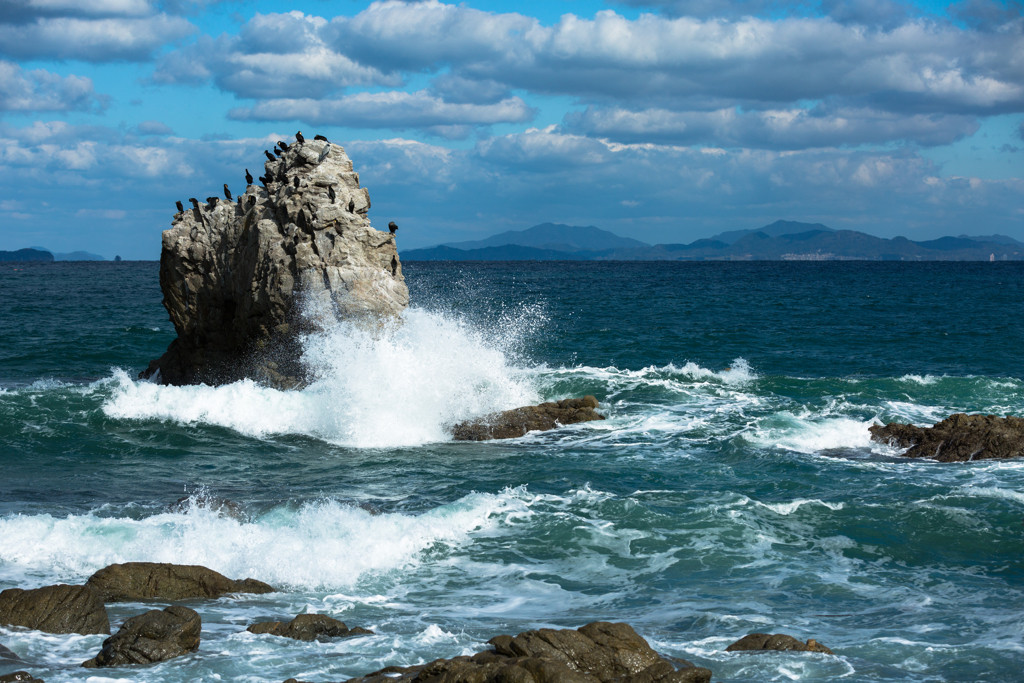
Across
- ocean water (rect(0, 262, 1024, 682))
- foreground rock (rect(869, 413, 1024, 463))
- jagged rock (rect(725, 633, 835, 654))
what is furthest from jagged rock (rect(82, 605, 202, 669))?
foreground rock (rect(869, 413, 1024, 463))

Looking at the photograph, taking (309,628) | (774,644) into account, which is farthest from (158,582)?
(774,644)

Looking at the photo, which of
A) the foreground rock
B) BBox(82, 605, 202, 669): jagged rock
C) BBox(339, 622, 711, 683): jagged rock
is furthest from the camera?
the foreground rock

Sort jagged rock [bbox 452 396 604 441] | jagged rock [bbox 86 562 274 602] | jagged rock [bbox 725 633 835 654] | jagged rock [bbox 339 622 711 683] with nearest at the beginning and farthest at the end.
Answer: jagged rock [bbox 339 622 711 683] → jagged rock [bbox 725 633 835 654] → jagged rock [bbox 86 562 274 602] → jagged rock [bbox 452 396 604 441]

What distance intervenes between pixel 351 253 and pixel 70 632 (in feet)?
37.5

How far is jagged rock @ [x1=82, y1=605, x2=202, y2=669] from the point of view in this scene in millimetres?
6863

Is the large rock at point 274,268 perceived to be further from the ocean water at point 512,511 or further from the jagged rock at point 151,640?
the jagged rock at point 151,640

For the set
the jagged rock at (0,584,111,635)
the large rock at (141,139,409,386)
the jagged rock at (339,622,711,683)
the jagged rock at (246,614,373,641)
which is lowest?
the jagged rock at (246,614,373,641)

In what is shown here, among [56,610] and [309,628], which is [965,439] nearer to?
[309,628]

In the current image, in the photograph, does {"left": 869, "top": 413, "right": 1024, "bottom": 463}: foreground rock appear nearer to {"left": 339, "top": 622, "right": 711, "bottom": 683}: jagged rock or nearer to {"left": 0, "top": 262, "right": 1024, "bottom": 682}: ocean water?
{"left": 0, "top": 262, "right": 1024, "bottom": 682}: ocean water

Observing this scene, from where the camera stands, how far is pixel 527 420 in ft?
55.5

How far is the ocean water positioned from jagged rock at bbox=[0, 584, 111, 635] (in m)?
0.16

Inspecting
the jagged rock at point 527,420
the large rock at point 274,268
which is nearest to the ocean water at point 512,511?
the jagged rock at point 527,420

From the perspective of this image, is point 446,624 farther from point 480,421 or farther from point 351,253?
point 351,253

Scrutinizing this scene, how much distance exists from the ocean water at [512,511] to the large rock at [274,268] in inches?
27.9
